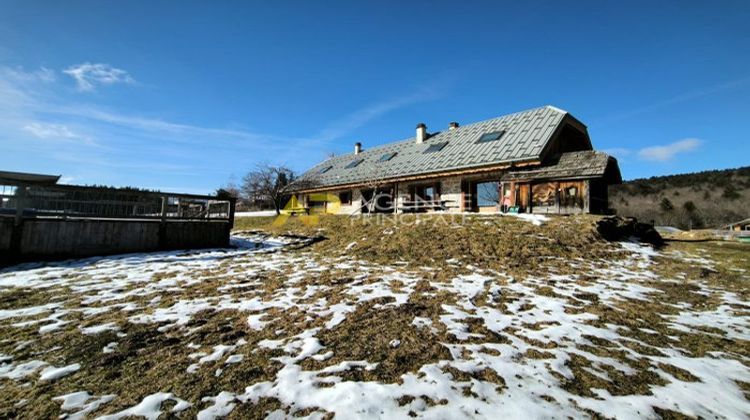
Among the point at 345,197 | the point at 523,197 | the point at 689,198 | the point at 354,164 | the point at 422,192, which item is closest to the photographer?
the point at 523,197

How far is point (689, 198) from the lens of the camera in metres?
45.5

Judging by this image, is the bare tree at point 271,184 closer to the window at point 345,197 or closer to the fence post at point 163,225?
the window at point 345,197

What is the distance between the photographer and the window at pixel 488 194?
15705 mm

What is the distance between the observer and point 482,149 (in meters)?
16.3

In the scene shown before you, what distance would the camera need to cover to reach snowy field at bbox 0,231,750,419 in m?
2.50

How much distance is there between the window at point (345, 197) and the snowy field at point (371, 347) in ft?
51.5

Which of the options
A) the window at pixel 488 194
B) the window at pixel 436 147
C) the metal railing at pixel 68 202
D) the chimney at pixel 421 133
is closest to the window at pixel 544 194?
the window at pixel 488 194

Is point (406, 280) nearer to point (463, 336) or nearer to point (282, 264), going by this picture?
point (463, 336)

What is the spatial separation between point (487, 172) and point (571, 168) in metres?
3.60

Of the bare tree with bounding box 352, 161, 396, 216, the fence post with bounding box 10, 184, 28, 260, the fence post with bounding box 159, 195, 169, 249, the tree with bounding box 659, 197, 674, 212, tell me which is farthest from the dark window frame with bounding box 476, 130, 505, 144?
the tree with bounding box 659, 197, 674, 212

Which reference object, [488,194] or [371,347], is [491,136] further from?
[371,347]

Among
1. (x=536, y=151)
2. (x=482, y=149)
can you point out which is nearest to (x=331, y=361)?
(x=536, y=151)

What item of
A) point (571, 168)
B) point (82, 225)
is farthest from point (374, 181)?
point (82, 225)

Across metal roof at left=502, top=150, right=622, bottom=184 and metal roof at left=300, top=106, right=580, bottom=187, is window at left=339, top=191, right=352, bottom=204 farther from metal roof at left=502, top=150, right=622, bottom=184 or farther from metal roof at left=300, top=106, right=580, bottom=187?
metal roof at left=502, top=150, right=622, bottom=184
